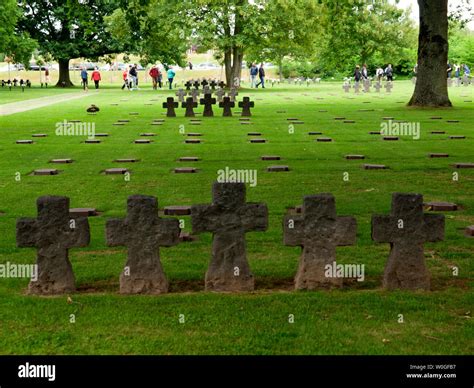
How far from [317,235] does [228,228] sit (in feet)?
2.28

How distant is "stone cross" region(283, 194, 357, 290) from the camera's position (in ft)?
21.3

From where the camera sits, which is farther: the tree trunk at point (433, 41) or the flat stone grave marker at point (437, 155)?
the tree trunk at point (433, 41)

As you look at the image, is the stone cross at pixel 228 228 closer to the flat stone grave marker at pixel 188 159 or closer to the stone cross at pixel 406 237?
the stone cross at pixel 406 237

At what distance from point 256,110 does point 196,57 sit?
4238 inches

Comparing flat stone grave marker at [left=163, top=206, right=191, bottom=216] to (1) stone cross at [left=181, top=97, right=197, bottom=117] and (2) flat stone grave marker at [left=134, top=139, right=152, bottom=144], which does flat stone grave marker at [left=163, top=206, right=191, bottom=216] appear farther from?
(1) stone cross at [left=181, top=97, right=197, bottom=117]

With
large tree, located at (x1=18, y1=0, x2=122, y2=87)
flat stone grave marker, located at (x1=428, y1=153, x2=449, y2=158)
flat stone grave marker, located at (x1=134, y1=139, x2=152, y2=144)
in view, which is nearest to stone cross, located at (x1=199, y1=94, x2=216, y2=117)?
flat stone grave marker, located at (x1=134, y1=139, x2=152, y2=144)

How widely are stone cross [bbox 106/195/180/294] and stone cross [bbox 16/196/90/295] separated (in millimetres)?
279

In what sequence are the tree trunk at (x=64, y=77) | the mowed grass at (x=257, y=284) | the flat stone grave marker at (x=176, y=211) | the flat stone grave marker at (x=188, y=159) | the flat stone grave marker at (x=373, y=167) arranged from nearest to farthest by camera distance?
1. the mowed grass at (x=257, y=284)
2. the flat stone grave marker at (x=176, y=211)
3. the flat stone grave marker at (x=373, y=167)
4. the flat stone grave marker at (x=188, y=159)
5. the tree trunk at (x=64, y=77)

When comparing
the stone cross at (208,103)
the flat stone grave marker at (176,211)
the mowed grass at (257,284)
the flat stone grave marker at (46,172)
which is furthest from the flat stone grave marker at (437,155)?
the stone cross at (208,103)

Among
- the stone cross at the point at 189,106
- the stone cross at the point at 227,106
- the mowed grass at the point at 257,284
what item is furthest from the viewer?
the stone cross at the point at 189,106

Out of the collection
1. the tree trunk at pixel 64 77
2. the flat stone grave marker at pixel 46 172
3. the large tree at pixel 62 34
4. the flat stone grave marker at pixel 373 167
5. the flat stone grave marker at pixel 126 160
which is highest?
the large tree at pixel 62 34

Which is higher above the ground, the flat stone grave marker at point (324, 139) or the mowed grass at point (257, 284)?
the flat stone grave marker at point (324, 139)

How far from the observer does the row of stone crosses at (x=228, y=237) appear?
6.47 m
